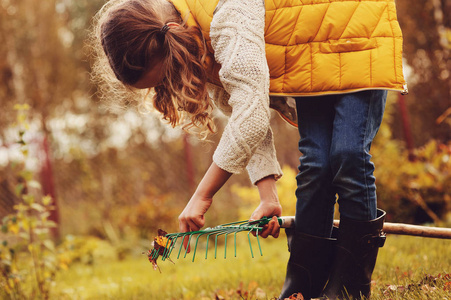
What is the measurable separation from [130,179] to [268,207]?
5134 millimetres

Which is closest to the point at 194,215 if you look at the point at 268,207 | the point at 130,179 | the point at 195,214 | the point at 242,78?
the point at 195,214

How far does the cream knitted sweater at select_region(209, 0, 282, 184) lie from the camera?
1558 millimetres

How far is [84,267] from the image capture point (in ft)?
14.9

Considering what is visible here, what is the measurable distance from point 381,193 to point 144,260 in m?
2.36

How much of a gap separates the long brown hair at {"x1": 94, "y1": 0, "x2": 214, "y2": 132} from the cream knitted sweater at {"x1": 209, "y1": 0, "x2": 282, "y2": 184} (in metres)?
0.13

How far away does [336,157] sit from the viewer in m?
1.64

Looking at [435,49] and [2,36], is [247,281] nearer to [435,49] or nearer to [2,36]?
[435,49]

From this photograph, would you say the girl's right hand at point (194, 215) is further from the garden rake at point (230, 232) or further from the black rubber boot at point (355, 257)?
the black rubber boot at point (355, 257)

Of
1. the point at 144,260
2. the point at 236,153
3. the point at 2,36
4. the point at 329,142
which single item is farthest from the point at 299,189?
the point at 2,36

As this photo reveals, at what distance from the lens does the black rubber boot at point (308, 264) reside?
1777 millimetres

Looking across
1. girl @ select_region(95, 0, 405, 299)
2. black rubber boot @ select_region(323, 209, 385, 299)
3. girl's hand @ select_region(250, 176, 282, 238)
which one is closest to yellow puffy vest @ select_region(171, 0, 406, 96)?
girl @ select_region(95, 0, 405, 299)

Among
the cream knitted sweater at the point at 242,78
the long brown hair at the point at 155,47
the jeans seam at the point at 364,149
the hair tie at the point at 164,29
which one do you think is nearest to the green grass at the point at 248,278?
the jeans seam at the point at 364,149

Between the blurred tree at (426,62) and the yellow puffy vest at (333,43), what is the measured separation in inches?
155

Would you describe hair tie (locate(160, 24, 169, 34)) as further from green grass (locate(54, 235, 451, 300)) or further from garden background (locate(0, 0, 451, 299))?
green grass (locate(54, 235, 451, 300))
